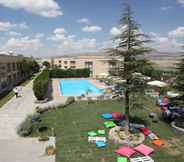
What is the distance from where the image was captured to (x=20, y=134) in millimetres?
13719

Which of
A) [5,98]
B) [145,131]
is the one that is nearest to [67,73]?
[5,98]

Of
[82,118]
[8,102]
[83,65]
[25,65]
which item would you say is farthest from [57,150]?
[83,65]

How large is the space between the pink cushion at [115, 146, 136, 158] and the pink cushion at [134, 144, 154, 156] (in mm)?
345

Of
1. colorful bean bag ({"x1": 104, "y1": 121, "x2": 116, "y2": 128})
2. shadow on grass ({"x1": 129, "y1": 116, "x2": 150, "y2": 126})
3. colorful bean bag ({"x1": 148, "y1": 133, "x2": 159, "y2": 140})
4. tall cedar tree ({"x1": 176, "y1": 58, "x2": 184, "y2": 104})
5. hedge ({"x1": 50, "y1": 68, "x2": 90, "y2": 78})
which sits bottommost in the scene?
colorful bean bag ({"x1": 148, "y1": 133, "x2": 159, "y2": 140})

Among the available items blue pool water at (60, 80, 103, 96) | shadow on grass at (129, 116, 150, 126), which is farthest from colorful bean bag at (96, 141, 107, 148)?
blue pool water at (60, 80, 103, 96)

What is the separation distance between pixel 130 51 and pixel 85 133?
21.8ft

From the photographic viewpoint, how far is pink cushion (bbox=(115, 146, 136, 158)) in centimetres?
1102

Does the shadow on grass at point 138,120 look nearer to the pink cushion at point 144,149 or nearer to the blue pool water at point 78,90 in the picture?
the pink cushion at point 144,149

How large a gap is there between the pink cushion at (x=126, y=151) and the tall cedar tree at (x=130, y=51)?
11.6 ft

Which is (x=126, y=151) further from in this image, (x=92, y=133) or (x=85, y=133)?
(x=85, y=133)

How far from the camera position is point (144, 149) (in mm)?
11508

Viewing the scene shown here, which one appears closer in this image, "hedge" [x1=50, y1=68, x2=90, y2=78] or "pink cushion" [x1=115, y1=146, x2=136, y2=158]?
"pink cushion" [x1=115, y1=146, x2=136, y2=158]

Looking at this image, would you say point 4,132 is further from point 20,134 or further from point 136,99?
point 136,99

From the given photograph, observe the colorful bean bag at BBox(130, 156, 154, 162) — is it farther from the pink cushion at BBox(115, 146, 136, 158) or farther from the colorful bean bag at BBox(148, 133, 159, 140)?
the colorful bean bag at BBox(148, 133, 159, 140)
